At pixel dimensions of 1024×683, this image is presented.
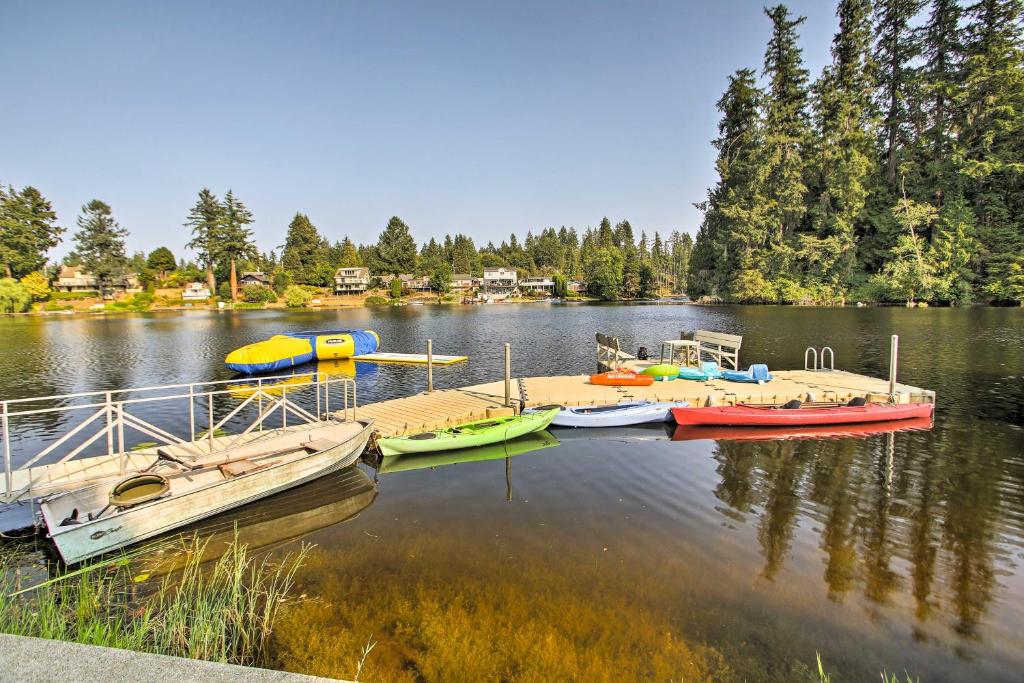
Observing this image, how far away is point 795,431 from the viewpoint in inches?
640

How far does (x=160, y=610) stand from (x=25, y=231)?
118 m

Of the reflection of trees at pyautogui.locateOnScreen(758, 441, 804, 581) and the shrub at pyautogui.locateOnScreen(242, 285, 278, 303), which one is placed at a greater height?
the shrub at pyautogui.locateOnScreen(242, 285, 278, 303)

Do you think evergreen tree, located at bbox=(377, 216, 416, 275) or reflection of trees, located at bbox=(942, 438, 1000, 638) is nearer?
reflection of trees, located at bbox=(942, 438, 1000, 638)

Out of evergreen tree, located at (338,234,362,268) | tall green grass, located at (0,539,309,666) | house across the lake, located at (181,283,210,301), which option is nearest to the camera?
tall green grass, located at (0,539,309,666)

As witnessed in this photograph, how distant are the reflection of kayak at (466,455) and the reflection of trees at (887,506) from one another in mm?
5487

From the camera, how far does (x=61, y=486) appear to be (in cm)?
964

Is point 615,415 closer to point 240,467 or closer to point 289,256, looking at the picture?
point 240,467

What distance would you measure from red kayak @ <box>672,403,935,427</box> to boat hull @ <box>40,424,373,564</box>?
11525 mm

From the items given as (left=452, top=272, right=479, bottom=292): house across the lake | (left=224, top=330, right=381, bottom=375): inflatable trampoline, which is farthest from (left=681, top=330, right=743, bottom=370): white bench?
(left=452, top=272, right=479, bottom=292): house across the lake

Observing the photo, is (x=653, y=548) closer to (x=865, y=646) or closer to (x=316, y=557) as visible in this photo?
(x=865, y=646)

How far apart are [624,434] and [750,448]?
3794 mm

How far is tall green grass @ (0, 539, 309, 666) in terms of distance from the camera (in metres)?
4.75

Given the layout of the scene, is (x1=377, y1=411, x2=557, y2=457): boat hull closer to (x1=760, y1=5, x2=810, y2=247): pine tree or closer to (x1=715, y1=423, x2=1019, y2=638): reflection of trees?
(x1=715, y1=423, x2=1019, y2=638): reflection of trees

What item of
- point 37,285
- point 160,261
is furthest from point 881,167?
point 160,261
